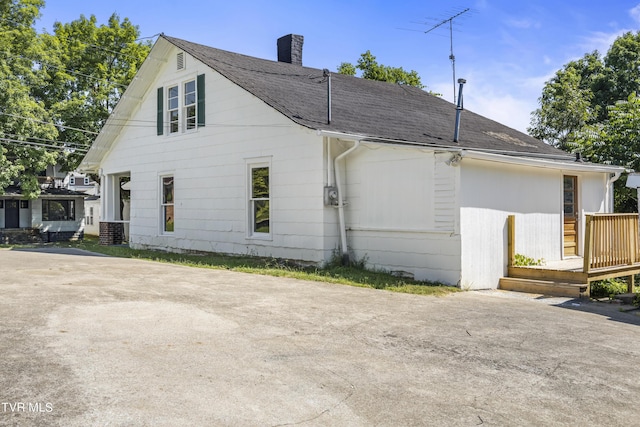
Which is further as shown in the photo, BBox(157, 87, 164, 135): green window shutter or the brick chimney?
the brick chimney

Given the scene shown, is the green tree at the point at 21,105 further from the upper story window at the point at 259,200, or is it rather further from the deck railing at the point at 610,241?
the deck railing at the point at 610,241

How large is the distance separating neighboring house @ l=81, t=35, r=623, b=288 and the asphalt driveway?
98.1 inches

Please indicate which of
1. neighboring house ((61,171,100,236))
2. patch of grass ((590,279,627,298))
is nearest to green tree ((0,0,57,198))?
neighboring house ((61,171,100,236))

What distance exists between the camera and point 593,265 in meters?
9.94

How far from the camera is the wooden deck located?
9.77 m

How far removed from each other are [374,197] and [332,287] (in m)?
2.73

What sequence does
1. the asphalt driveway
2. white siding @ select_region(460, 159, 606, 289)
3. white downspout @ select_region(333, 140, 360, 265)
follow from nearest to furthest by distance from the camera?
1. the asphalt driveway
2. white siding @ select_region(460, 159, 606, 289)
3. white downspout @ select_region(333, 140, 360, 265)

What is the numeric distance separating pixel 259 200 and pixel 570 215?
7552 mm

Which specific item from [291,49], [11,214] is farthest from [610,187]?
[11,214]

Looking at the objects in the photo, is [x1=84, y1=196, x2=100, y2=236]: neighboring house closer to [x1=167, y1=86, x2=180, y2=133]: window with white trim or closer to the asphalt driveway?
[x1=167, y1=86, x2=180, y2=133]: window with white trim

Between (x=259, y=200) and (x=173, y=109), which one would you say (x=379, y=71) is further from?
(x=259, y=200)

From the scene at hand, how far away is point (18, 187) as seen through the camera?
97.4 ft

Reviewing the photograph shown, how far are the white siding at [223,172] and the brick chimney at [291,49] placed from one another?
3.96m

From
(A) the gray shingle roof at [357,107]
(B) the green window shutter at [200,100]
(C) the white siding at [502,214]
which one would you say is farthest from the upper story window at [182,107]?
(C) the white siding at [502,214]
